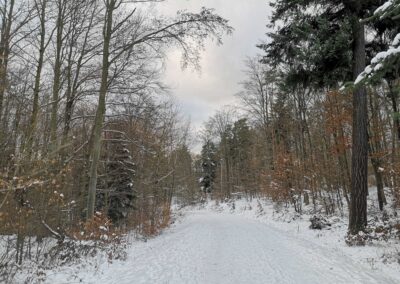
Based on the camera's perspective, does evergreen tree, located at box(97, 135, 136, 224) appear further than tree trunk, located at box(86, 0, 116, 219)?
Yes

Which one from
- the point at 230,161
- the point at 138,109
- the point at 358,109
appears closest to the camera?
the point at 358,109

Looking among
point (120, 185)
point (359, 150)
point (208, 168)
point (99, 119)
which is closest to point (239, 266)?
point (359, 150)

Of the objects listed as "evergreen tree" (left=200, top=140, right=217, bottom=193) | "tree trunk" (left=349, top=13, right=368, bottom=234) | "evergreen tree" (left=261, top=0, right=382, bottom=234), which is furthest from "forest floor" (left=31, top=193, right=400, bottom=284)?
"evergreen tree" (left=200, top=140, right=217, bottom=193)

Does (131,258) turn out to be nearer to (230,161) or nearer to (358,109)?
(358,109)

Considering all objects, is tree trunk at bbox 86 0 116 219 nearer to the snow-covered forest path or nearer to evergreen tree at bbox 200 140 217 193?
the snow-covered forest path

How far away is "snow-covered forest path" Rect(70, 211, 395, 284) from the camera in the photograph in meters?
6.31

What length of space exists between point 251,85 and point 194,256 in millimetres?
21265

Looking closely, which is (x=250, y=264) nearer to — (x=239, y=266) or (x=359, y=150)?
(x=239, y=266)

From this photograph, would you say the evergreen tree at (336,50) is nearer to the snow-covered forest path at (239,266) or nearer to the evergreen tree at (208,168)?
the snow-covered forest path at (239,266)

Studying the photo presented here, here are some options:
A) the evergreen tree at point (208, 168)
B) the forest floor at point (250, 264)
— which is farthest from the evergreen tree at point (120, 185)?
the evergreen tree at point (208, 168)

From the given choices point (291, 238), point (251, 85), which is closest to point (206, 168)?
point (251, 85)

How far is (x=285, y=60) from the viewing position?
11.9m

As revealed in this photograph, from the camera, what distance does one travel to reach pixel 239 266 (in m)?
7.29

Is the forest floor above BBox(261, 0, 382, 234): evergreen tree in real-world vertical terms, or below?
below
